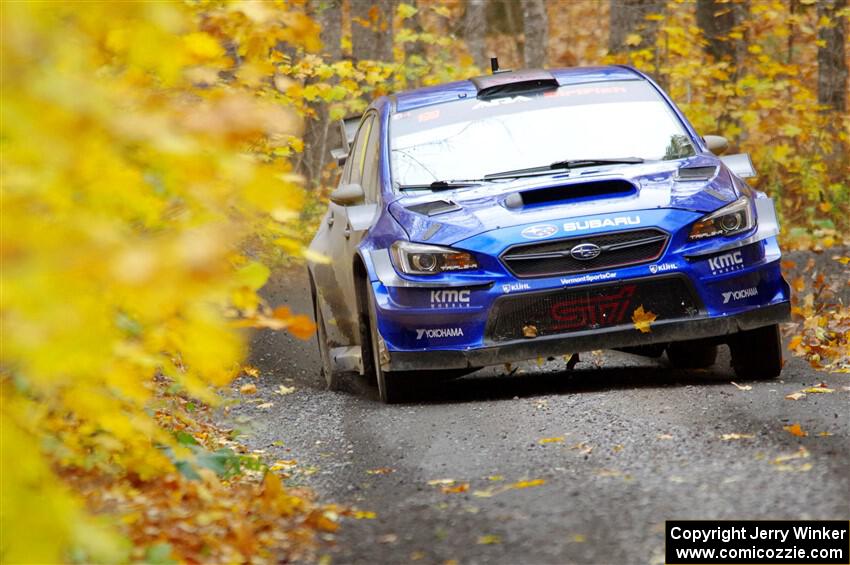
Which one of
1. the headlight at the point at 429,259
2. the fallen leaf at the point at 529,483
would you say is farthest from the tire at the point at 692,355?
the fallen leaf at the point at 529,483

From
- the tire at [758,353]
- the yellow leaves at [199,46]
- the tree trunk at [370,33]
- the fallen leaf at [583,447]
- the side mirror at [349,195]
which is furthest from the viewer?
the tree trunk at [370,33]

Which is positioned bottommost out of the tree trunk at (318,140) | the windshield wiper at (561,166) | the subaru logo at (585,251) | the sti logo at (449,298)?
the tree trunk at (318,140)

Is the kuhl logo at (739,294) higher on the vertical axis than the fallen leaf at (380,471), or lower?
lower

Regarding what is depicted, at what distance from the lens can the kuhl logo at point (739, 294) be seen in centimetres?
751

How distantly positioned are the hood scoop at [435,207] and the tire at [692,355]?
6.90 ft

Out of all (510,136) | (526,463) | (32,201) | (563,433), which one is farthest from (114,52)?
(510,136)

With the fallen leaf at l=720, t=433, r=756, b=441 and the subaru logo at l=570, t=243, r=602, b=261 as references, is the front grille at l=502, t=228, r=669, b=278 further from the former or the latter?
the fallen leaf at l=720, t=433, r=756, b=441

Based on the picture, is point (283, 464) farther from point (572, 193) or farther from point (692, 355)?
point (692, 355)

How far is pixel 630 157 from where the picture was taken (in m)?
8.25

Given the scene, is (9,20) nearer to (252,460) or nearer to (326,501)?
(326,501)

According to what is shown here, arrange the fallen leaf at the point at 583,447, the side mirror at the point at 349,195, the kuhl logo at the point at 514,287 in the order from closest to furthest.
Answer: the fallen leaf at the point at 583,447, the kuhl logo at the point at 514,287, the side mirror at the point at 349,195

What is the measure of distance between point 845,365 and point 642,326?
1.80 metres

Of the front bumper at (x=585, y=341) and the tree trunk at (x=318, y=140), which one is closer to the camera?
the front bumper at (x=585, y=341)

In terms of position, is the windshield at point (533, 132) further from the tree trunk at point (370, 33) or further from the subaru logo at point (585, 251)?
the tree trunk at point (370, 33)
